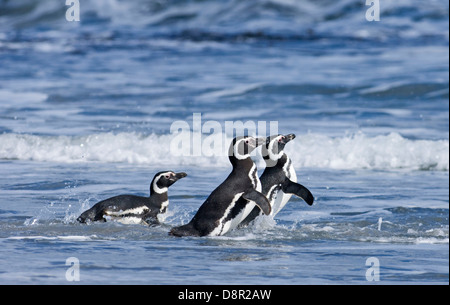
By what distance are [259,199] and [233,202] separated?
0.26 m

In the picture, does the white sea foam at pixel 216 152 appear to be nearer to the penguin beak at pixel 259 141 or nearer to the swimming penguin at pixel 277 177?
the swimming penguin at pixel 277 177

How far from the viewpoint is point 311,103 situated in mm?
18797

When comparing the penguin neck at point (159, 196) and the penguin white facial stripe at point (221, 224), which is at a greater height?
the penguin neck at point (159, 196)

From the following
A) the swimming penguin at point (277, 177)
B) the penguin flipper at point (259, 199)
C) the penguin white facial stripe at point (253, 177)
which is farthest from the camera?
the swimming penguin at point (277, 177)

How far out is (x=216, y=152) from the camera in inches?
549

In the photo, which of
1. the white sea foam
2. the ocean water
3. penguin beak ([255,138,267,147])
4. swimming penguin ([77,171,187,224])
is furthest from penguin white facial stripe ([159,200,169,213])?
the white sea foam

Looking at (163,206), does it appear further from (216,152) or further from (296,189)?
(216,152)

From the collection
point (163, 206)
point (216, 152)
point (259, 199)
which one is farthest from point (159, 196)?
point (216, 152)

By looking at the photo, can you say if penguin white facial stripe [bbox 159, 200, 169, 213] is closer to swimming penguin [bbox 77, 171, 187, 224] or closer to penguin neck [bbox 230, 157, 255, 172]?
swimming penguin [bbox 77, 171, 187, 224]

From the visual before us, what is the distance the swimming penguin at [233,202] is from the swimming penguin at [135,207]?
0.79 metres

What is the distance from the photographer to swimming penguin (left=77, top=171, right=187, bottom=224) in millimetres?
8742

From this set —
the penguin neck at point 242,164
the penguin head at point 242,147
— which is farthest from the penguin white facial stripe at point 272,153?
the penguin neck at point 242,164

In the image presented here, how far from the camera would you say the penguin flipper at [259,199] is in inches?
320
